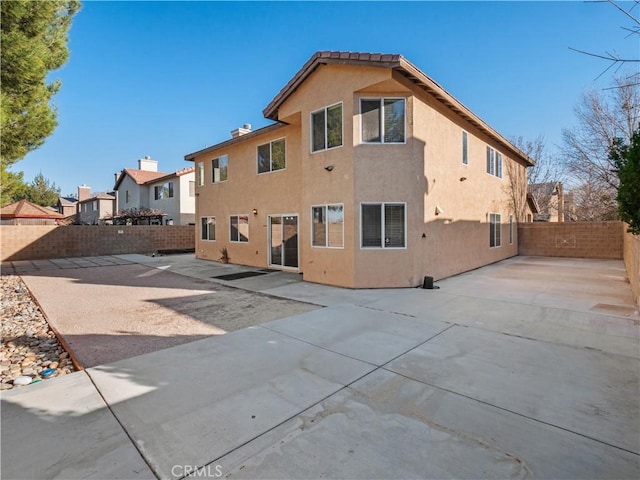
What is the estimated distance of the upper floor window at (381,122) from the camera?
922 centimetres

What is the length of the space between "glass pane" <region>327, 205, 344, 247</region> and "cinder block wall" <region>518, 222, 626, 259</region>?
15.6 metres

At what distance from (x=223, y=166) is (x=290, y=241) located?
6.28 meters

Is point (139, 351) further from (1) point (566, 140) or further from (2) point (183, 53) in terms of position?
(1) point (566, 140)

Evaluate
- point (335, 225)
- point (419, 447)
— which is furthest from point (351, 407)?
point (335, 225)

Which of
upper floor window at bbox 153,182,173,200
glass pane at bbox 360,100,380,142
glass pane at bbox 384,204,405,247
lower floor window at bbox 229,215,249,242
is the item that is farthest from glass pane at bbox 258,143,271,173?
upper floor window at bbox 153,182,173,200

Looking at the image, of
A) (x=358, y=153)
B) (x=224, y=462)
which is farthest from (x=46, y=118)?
(x=224, y=462)

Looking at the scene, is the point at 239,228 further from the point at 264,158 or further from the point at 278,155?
the point at 278,155

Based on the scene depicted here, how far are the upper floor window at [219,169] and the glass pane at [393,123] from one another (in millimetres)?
9109

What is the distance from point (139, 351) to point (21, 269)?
1419 centimetres

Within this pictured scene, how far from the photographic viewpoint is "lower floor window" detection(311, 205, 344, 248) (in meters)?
9.59

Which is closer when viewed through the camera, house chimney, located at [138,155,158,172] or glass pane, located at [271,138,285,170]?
glass pane, located at [271,138,285,170]

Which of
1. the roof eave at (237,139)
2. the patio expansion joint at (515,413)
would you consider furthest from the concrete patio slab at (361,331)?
the roof eave at (237,139)

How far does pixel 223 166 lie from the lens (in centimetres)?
1594

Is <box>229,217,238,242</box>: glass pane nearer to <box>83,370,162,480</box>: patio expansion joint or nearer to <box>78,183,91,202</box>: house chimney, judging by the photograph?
<box>83,370,162,480</box>: patio expansion joint
